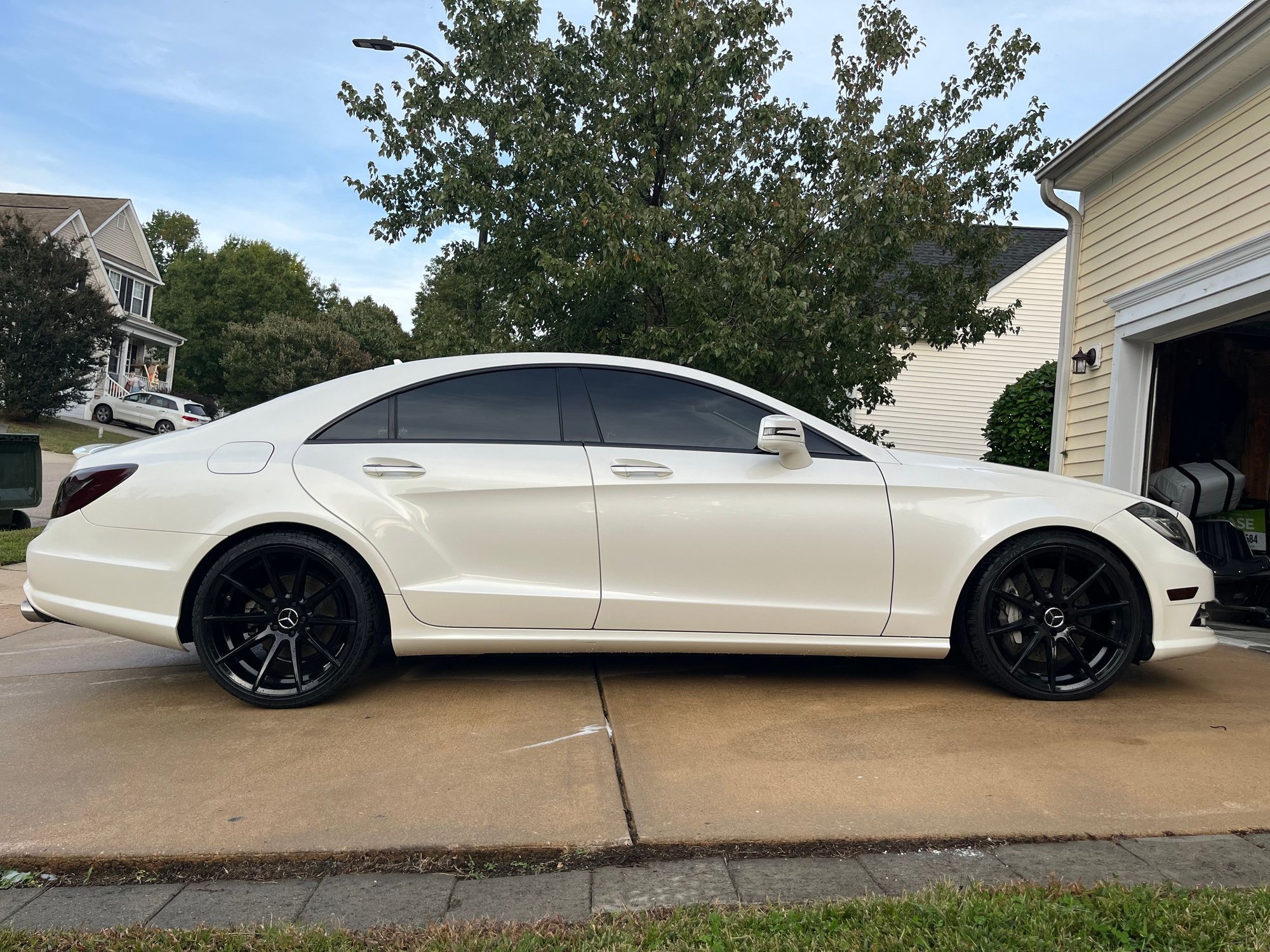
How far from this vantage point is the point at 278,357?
3981 centimetres

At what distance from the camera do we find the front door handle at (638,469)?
381cm

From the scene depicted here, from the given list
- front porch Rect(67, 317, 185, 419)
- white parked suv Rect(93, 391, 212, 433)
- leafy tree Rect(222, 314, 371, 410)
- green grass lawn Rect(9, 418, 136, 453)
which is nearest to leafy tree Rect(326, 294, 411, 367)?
leafy tree Rect(222, 314, 371, 410)

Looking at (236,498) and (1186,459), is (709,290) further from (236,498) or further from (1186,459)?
(236,498)

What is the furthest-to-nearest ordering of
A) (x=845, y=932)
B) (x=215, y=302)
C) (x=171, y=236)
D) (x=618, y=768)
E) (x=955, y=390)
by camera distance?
(x=171, y=236) → (x=215, y=302) → (x=955, y=390) → (x=618, y=768) → (x=845, y=932)

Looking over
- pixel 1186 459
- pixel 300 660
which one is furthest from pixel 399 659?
pixel 1186 459

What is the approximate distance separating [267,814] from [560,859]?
2.98 ft

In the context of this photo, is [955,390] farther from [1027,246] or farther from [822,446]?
[822,446]

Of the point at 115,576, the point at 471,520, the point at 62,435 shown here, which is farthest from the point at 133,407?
the point at 471,520

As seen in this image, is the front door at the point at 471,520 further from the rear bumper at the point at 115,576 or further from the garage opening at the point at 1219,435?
the garage opening at the point at 1219,435

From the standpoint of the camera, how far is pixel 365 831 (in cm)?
259

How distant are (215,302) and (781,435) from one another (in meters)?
49.3

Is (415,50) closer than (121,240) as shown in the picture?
Yes

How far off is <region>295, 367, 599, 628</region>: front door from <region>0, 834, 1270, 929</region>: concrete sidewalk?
57.2 inches

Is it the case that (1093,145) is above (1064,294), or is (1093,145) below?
above
